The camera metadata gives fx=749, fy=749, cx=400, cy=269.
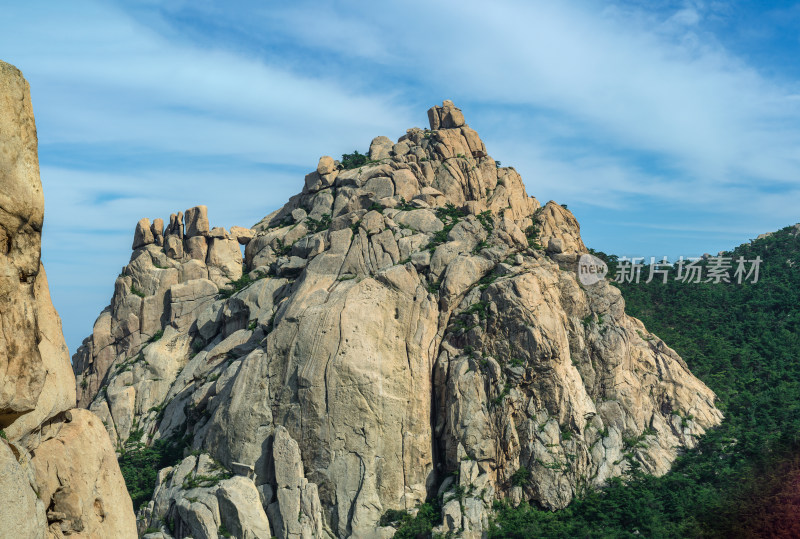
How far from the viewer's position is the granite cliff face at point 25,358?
483 inches

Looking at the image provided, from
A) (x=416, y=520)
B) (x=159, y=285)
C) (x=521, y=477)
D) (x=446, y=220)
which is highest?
(x=446, y=220)

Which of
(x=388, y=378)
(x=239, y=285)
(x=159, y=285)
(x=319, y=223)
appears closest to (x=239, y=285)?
(x=239, y=285)

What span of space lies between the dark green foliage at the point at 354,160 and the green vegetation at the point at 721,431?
81.8 ft

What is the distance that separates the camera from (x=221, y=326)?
60969 mm

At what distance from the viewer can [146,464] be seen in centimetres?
5278

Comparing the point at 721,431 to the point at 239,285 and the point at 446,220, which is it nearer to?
the point at 446,220

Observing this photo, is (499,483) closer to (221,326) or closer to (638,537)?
(638,537)

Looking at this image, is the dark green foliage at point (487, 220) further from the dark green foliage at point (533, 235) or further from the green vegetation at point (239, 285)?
the green vegetation at point (239, 285)

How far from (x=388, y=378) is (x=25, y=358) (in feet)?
126

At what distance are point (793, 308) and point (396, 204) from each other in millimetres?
39462

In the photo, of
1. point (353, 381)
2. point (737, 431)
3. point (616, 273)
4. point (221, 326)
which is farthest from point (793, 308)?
point (221, 326)

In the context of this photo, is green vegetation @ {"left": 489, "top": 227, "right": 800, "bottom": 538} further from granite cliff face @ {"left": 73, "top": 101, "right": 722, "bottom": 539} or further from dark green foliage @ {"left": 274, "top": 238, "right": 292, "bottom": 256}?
dark green foliage @ {"left": 274, "top": 238, "right": 292, "bottom": 256}

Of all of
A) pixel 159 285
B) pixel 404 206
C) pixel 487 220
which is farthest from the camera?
pixel 159 285

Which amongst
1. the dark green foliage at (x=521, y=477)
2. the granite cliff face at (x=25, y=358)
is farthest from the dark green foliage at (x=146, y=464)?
the granite cliff face at (x=25, y=358)
